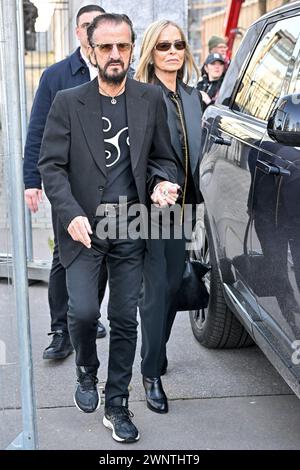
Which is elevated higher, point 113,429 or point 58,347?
point 113,429

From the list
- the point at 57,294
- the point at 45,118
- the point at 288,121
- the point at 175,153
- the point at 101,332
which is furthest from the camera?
the point at 101,332

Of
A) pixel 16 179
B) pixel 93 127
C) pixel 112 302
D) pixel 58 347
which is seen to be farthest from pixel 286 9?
pixel 58 347

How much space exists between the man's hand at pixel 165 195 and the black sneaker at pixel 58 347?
1.54 meters

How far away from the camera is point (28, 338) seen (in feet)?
9.98

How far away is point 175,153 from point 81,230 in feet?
2.61

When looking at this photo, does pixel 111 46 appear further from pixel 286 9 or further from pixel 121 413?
pixel 121 413

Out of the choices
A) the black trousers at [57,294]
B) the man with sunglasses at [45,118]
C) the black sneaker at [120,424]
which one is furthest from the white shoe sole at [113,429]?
the black trousers at [57,294]

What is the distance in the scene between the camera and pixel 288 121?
2875mm

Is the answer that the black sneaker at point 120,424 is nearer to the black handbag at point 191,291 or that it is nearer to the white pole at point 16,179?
the white pole at point 16,179

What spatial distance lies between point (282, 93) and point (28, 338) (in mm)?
1563

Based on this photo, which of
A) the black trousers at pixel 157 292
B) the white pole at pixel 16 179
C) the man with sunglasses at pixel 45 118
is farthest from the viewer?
the man with sunglasses at pixel 45 118

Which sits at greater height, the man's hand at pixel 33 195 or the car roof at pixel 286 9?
the car roof at pixel 286 9

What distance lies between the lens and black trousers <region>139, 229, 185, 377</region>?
3.92 meters

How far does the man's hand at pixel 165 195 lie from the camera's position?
3.43 m
